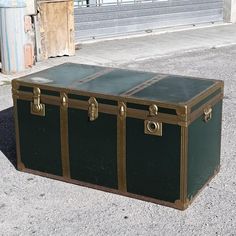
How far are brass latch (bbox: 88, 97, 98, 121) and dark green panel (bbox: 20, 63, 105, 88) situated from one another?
35 cm

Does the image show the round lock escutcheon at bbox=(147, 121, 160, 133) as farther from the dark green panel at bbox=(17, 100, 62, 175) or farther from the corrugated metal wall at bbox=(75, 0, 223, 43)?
the corrugated metal wall at bbox=(75, 0, 223, 43)

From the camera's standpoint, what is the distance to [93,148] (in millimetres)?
5469

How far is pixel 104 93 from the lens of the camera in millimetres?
5273

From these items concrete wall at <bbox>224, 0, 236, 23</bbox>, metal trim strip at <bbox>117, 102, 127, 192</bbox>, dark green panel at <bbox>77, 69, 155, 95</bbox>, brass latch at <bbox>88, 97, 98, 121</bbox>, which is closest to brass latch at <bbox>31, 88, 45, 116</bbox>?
dark green panel at <bbox>77, 69, 155, 95</bbox>

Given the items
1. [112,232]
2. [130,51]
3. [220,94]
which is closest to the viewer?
[112,232]

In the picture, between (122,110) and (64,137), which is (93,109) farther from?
A: (64,137)

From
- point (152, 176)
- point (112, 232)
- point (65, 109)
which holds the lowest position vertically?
point (112, 232)

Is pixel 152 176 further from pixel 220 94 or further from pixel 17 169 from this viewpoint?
pixel 17 169

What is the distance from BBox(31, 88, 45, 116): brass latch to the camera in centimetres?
561

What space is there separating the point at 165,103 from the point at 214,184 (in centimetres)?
126

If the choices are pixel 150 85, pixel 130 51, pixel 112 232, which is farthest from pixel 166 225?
pixel 130 51


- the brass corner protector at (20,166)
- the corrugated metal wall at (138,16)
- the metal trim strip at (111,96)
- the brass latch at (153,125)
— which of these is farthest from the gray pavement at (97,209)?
the corrugated metal wall at (138,16)

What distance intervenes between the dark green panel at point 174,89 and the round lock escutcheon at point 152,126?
0.70 ft

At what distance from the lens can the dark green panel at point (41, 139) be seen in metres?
5.65
